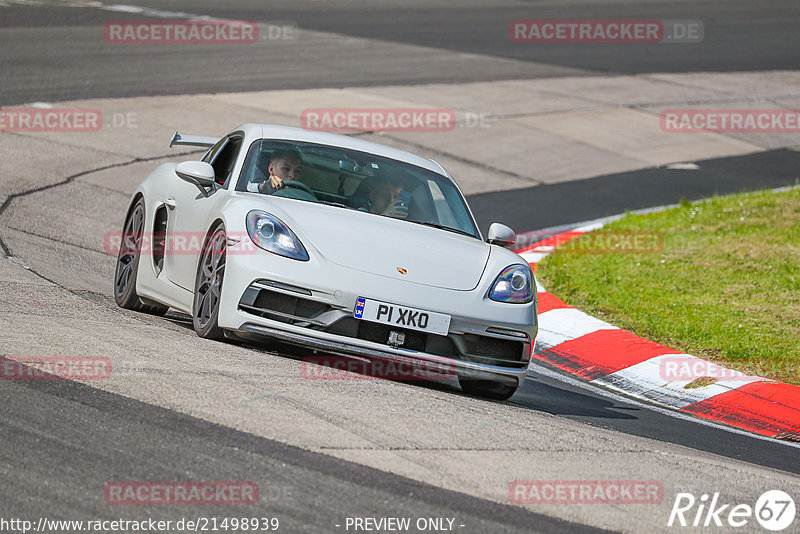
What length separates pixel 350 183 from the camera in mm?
7789

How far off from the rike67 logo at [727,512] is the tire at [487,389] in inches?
84.5

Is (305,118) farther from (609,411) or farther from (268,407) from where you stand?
(268,407)

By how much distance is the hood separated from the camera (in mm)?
6727

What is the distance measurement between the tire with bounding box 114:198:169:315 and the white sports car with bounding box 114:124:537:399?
0.11m

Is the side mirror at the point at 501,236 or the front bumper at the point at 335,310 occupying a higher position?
the side mirror at the point at 501,236

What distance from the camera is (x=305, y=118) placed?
57.2 feet

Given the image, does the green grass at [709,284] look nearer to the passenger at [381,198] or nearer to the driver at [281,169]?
the passenger at [381,198]

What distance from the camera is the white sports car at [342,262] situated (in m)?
6.56

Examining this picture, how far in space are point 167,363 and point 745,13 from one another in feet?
98.9

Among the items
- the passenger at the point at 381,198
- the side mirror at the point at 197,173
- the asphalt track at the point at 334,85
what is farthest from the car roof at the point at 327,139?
the asphalt track at the point at 334,85

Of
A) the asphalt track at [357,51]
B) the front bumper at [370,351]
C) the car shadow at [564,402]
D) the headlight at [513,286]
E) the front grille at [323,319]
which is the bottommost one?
the car shadow at [564,402]

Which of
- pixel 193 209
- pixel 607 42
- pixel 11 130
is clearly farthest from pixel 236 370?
pixel 607 42

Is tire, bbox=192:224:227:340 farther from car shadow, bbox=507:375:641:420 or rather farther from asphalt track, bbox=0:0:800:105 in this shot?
asphalt track, bbox=0:0:800:105

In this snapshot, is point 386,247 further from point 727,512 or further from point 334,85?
point 334,85
